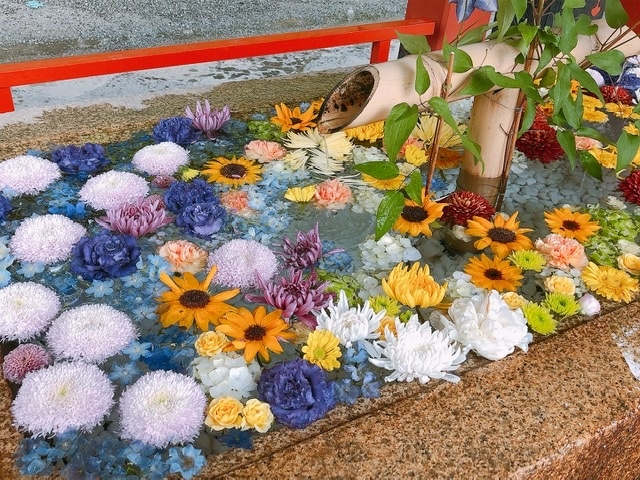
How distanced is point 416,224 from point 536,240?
11.8 inches

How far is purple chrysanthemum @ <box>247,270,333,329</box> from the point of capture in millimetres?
1234

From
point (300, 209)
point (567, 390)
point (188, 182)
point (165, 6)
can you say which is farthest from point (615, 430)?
point (165, 6)

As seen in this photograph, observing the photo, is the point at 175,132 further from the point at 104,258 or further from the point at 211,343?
the point at 211,343

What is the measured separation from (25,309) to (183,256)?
0.33m

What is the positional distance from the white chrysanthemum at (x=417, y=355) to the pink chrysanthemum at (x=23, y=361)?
23.3 inches

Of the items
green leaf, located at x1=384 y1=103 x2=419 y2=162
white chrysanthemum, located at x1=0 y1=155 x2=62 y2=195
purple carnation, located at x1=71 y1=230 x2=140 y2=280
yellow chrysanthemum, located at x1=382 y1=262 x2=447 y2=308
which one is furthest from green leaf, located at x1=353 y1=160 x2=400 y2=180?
white chrysanthemum, located at x1=0 y1=155 x2=62 y2=195

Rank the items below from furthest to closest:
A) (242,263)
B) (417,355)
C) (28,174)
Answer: (28,174) < (242,263) < (417,355)

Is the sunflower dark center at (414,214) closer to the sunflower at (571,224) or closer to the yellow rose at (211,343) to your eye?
the sunflower at (571,224)

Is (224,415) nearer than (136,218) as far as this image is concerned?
Yes

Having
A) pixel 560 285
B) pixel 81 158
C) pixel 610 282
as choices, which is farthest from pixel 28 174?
pixel 610 282

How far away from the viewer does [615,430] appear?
111 cm

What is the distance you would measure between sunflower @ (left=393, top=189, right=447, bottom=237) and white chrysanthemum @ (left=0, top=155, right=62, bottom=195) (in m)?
0.89

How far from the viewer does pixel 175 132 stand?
1.80 meters

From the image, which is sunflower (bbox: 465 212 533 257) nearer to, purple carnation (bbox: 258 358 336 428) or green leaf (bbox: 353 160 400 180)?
green leaf (bbox: 353 160 400 180)
